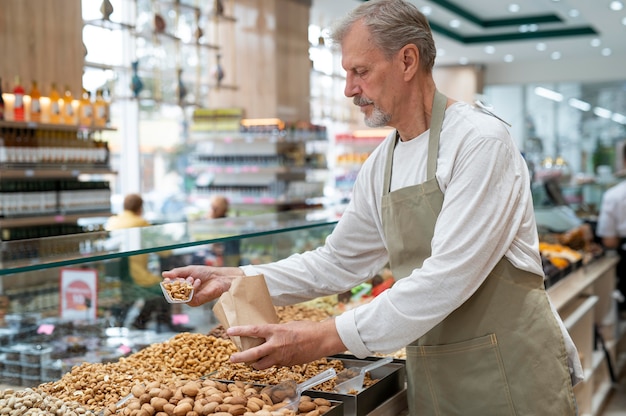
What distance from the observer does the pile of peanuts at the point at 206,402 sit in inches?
66.2

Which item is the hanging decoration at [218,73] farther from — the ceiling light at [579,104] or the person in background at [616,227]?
the ceiling light at [579,104]

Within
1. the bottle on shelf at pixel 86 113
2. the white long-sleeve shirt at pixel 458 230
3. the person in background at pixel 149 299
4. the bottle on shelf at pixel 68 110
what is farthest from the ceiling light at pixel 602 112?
the white long-sleeve shirt at pixel 458 230

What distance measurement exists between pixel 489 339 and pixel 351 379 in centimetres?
45

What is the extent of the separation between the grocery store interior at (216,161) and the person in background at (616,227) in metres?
0.11

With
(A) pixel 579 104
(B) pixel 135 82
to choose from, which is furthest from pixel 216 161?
(A) pixel 579 104

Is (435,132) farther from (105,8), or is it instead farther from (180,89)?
(180,89)

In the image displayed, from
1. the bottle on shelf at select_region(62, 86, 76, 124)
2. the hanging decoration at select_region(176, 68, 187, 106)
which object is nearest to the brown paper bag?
the bottle on shelf at select_region(62, 86, 76, 124)

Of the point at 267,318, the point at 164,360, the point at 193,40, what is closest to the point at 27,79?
the point at 193,40

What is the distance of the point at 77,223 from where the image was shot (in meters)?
6.82

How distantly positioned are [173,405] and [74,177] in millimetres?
5778

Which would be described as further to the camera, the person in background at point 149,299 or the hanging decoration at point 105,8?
the hanging decoration at point 105,8

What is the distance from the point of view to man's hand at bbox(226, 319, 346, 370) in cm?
166

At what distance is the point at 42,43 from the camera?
6848 millimetres

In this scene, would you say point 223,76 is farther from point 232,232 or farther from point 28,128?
point 232,232
